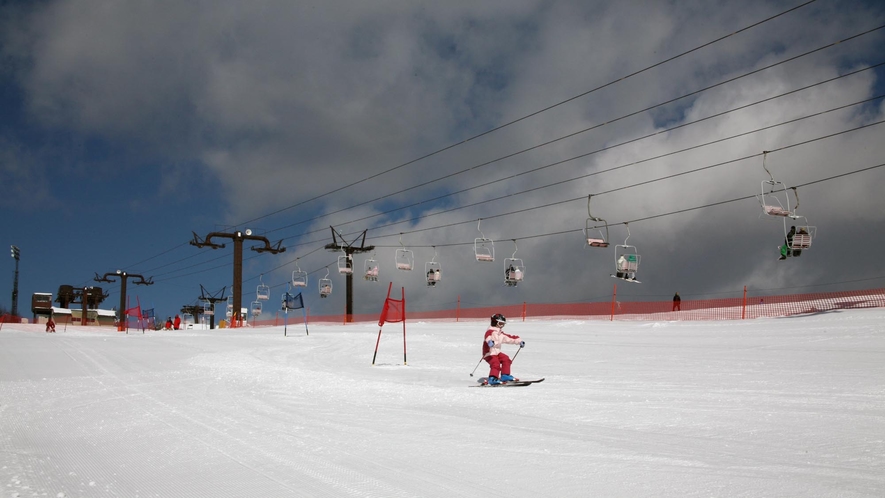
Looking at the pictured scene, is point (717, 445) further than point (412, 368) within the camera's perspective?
No

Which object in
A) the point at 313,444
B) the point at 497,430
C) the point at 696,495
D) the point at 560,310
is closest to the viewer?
the point at 696,495

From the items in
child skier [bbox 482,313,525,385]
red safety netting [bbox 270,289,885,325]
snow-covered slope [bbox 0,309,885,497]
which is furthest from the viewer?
red safety netting [bbox 270,289,885,325]

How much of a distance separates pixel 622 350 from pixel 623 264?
9.54 metres

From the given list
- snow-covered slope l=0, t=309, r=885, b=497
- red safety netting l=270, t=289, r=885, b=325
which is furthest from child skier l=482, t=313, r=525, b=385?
red safety netting l=270, t=289, r=885, b=325

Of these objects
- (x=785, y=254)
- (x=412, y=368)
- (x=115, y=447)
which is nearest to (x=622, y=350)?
(x=412, y=368)

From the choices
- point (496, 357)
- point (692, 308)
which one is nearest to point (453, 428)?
point (496, 357)

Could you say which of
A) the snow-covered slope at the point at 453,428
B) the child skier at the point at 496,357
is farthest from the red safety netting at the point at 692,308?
the child skier at the point at 496,357

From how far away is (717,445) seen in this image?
22.3ft

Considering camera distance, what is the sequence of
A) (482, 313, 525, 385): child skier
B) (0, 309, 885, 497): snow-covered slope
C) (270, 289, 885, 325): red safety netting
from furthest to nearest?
(270, 289, 885, 325): red safety netting, (482, 313, 525, 385): child skier, (0, 309, 885, 497): snow-covered slope

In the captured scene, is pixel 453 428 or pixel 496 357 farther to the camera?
pixel 496 357

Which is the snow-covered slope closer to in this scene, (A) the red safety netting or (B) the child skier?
(B) the child skier

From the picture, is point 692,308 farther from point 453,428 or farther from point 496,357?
point 453,428

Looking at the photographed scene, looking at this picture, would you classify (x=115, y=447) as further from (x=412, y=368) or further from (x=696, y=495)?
(x=412, y=368)

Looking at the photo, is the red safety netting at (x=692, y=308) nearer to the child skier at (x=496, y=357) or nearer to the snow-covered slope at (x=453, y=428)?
the snow-covered slope at (x=453, y=428)
